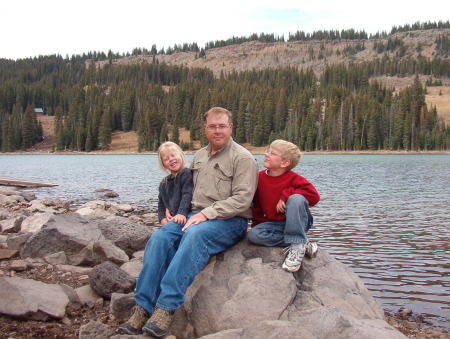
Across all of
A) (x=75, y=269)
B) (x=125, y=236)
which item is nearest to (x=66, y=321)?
(x=75, y=269)

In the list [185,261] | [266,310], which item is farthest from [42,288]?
[266,310]

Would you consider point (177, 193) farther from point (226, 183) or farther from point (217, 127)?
point (217, 127)

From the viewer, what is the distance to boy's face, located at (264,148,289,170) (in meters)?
6.47

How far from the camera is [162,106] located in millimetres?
157500

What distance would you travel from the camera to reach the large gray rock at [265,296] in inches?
220

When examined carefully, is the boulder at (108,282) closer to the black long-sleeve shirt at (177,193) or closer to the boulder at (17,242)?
the black long-sleeve shirt at (177,193)

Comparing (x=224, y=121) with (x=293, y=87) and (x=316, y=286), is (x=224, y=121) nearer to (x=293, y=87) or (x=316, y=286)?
(x=316, y=286)

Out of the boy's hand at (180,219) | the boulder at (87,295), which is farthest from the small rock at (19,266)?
the boy's hand at (180,219)

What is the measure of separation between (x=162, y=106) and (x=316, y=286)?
509 ft

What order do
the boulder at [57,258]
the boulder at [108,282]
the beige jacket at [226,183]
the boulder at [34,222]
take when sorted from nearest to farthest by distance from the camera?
the beige jacket at [226,183] < the boulder at [108,282] < the boulder at [57,258] < the boulder at [34,222]

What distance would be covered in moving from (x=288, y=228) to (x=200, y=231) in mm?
1210

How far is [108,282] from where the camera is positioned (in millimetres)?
7445

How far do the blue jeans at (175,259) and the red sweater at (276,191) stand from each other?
1.66 feet

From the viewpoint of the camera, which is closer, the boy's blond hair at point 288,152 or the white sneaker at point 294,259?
the white sneaker at point 294,259
